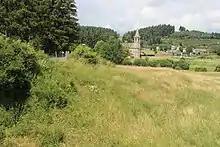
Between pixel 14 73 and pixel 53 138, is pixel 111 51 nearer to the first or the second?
pixel 14 73

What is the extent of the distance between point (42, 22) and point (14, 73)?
28.7m

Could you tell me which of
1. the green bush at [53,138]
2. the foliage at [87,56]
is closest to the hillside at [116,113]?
the green bush at [53,138]

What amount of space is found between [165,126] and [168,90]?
17.7m

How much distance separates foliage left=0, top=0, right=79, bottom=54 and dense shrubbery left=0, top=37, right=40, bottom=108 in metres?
21.6

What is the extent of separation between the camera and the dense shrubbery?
595 inches

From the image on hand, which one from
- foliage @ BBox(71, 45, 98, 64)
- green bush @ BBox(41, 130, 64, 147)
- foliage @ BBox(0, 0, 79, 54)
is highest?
foliage @ BBox(0, 0, 79, 54)

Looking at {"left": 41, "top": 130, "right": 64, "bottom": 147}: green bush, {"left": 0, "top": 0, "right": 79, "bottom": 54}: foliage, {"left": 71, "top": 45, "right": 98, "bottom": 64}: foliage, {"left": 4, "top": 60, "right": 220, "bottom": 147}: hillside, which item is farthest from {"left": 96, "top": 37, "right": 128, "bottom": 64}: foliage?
{"left": 41, "top": 130, "right": 64, "bottom": 147}: green bush

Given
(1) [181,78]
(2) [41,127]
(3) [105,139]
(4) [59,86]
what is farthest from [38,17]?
(3) [105,139]

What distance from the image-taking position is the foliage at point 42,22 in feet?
135

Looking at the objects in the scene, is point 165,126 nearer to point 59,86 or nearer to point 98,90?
point 59,86

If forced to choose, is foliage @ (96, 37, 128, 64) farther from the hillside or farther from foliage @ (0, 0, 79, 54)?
the hillside

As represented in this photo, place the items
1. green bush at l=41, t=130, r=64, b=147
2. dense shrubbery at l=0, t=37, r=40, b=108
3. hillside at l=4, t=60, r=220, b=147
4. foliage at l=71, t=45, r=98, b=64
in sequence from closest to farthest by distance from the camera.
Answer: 1. hillside at l=4, t=60, r=220, b=147
2. green bush at l=41, t=130, r=64, b=147
3. dense shrubbery at l=0, t=37, r=40, b=108
4. foliage at l=71, t=45, r=98, b=64

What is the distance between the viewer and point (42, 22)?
142 feet

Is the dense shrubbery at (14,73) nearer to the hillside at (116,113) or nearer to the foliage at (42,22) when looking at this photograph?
the hillside at (116,113)
